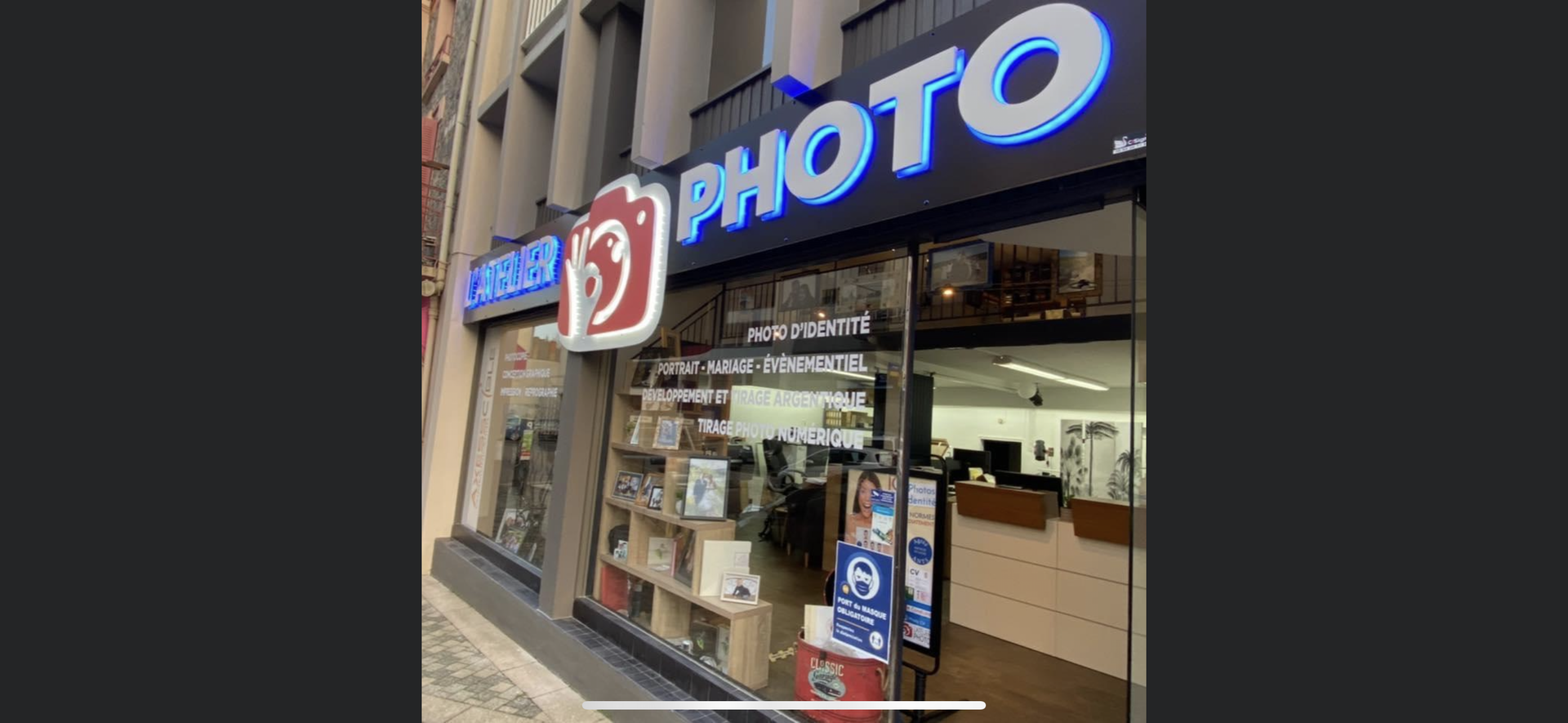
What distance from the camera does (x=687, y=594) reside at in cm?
414

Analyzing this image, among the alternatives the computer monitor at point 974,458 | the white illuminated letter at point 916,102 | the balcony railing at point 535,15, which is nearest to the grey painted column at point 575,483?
the white illuminated letter at point 916,102

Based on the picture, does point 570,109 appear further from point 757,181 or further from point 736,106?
point 757,181

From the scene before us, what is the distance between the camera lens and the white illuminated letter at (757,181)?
136 inches

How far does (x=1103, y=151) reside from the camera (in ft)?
7.16

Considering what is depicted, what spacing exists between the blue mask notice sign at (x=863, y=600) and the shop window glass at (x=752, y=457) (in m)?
0.09

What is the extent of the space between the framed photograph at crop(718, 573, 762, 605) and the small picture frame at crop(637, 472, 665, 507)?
2.96 feet

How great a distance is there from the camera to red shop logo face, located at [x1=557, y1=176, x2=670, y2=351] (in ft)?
14.1

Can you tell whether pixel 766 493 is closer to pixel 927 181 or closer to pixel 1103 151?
pixel 927 181

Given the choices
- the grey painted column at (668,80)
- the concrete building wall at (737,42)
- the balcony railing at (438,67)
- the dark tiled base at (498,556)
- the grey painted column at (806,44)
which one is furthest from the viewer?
the balcony railing at (438,67)

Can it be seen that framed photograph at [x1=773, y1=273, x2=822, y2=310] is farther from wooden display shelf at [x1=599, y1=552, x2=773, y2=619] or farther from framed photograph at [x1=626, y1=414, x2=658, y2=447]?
wooden display shelf at [x1=599, y1=552, x2=773, y2=619]

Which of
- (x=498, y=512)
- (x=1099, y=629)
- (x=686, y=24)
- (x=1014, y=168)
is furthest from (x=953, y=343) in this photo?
(x=498, y=512)

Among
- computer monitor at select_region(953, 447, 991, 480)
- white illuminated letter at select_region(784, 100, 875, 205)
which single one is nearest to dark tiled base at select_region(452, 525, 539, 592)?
white illuminated letter at select_region(784, 100, 875, 205)

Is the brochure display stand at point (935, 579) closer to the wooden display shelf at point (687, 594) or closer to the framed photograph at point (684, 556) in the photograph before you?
the wooden display shelf at point (687, 594)

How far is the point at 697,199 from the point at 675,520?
214 centimetres
